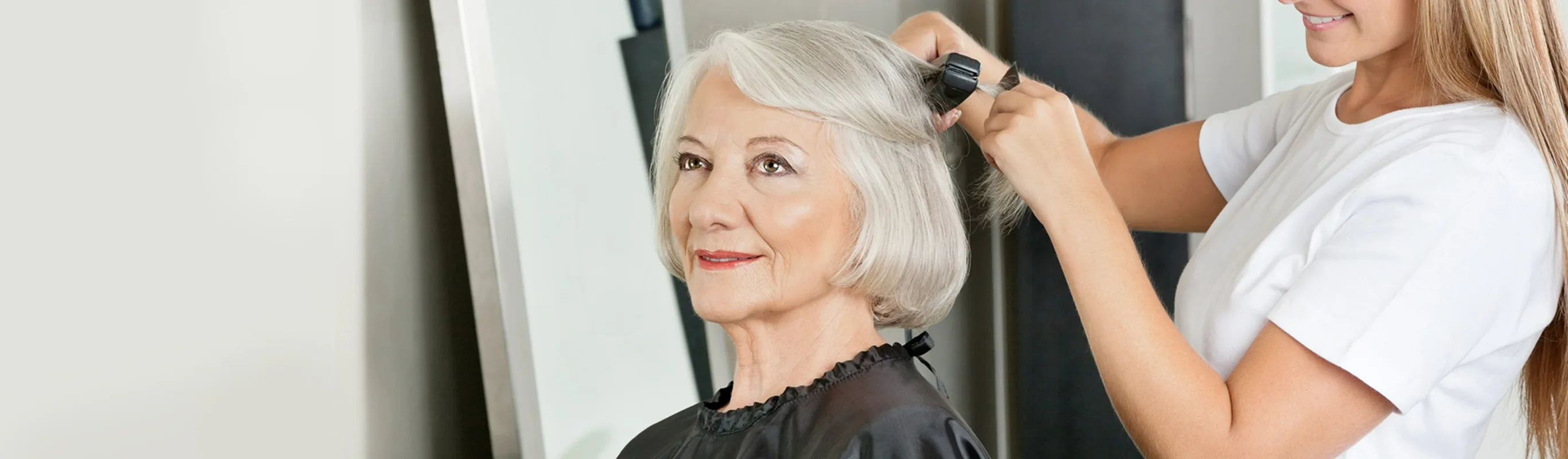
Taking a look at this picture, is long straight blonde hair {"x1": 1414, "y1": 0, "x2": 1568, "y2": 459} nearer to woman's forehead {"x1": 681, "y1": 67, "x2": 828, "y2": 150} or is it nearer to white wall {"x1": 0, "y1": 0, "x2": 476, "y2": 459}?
woman's forehead {"x1": 681, "y1": 67, "x2": 828, "y2": 150}

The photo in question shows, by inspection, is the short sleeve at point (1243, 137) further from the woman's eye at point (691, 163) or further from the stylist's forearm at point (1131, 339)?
the woman's eye at point (691, 163)

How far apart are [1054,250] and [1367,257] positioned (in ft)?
3.78

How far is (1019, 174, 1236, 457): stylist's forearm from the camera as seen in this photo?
3.91ft

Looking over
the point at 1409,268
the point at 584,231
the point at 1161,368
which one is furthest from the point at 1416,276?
the point at 584,231

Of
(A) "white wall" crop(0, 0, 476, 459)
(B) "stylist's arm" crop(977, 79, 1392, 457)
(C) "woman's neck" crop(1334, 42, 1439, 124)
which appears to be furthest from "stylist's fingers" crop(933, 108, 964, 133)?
(A) "white wall" crop(0, 0, 476, 459)

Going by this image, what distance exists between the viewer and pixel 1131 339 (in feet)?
3.97

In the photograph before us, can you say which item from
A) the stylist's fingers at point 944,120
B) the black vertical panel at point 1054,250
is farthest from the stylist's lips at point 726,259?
the black vertical panel at point 1054,250

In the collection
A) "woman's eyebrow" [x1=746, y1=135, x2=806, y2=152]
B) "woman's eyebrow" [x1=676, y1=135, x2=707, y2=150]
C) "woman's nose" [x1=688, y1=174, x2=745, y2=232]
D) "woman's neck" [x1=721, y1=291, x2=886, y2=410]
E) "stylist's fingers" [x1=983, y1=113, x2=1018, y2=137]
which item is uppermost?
"woman's eyebrow" [x1=676, y1=135, x2=707, y2=150]

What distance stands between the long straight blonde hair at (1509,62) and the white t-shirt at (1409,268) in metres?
0.02

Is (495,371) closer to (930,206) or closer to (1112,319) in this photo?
(930,206)

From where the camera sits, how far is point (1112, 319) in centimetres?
122

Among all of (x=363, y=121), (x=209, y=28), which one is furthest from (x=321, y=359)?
(x=209, y=28)

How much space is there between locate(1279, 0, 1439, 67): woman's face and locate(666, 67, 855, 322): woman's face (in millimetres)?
562

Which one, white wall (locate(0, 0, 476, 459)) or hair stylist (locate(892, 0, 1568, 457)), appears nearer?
white wall (locate(0, 0, 476, 459))
